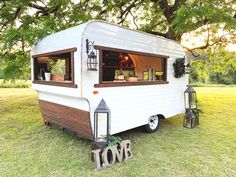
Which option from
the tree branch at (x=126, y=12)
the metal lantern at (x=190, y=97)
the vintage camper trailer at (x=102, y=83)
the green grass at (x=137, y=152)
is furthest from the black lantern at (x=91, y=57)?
the tree branch at (x=126, y=12)

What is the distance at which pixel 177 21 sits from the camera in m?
5.80

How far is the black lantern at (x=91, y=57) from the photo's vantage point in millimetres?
3926

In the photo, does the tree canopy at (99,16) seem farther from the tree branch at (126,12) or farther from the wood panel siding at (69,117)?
the wood panel siding at (69,117)

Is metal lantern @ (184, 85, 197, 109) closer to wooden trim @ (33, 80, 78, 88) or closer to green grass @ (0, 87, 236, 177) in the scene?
green grass @ (0, 87, 236, 177)

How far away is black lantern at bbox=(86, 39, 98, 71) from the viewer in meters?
3.93

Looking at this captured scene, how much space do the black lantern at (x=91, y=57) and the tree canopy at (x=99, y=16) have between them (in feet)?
7.03

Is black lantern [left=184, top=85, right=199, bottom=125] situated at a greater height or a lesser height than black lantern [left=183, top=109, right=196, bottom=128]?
greater

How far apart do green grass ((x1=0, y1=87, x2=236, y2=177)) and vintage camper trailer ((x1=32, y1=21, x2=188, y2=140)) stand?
1.47ft

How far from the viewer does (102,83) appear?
13.9 feet

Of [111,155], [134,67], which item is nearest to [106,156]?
[111,155]

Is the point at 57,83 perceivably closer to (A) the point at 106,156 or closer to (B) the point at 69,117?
(B) the point at 69,117

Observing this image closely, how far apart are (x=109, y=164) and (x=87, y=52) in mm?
2100

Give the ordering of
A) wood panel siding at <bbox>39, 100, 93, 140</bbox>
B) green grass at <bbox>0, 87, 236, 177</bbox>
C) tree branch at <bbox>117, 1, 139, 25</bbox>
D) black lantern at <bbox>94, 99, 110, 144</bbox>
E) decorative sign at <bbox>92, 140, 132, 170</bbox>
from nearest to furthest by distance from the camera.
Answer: green grass at <bbox>0, 87, 236, 177</bbox>, decorative sign at <bbox>92, 140, 132, 170</bbox>, black lantern at <bbox>94, 99, 110, 144</bbox>, wood panel siding at <bbox>39, 100, 93, 140</bbox>, tree branch at <bbox>117, 1, 139, 25</bbox>

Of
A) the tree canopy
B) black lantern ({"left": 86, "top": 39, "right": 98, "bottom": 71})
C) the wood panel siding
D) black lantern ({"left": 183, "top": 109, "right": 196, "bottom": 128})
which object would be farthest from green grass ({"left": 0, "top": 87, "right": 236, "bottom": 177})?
the tree canopy
